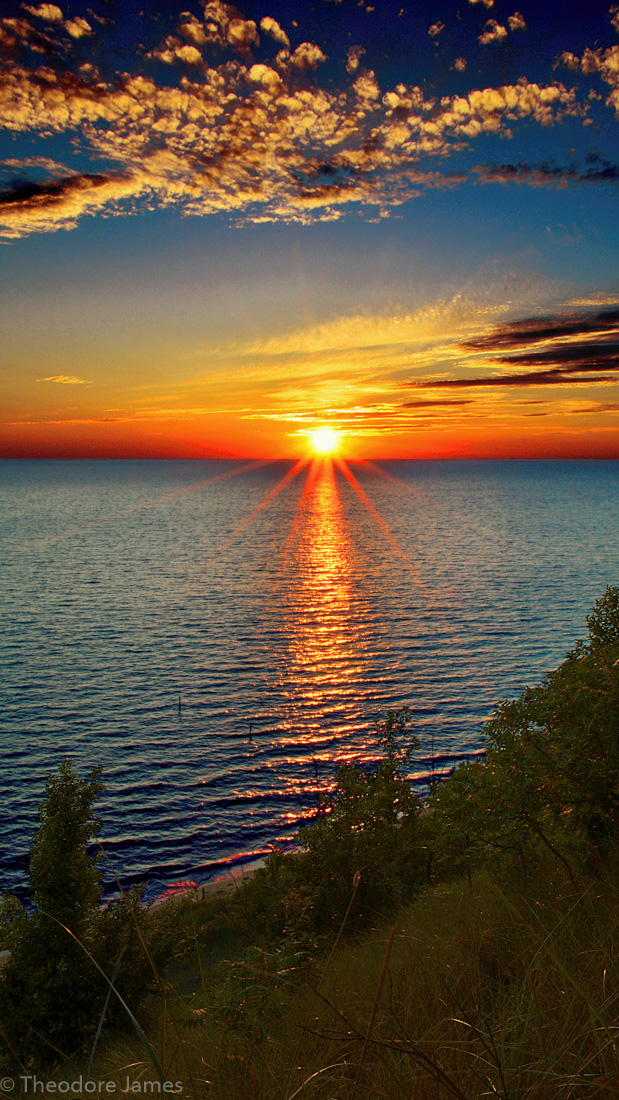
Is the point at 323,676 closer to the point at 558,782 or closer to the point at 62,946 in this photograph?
the point at 62,946

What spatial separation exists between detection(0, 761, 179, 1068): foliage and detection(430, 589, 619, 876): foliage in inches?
554

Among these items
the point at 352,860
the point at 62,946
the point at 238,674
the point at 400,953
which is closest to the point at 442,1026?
the point at 400,953

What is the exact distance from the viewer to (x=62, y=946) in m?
20.2

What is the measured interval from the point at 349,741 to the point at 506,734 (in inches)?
1800

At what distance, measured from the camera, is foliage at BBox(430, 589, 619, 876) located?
937 cm

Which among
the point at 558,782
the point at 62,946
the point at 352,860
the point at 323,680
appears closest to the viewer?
the point at 558,782

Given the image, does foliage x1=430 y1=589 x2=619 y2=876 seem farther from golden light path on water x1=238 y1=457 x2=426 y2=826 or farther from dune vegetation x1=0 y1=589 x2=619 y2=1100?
Answer: golden light path on water x1=238 y1=457 x2=426 y2=826

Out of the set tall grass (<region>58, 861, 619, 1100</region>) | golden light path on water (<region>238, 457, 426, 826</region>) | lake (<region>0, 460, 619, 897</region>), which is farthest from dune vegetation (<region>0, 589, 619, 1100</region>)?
golden light path on water (<region>238, 457, 426, 826</region>)

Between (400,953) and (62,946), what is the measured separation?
57.6ft

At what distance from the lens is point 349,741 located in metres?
54.4

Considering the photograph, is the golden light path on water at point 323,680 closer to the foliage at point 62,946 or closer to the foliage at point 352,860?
the foliage at point 352,860

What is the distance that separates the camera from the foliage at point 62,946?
19.3 m

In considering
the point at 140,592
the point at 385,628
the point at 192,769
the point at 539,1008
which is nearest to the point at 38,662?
the point at 192,769

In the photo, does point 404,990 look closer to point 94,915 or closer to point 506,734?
point 506,734
